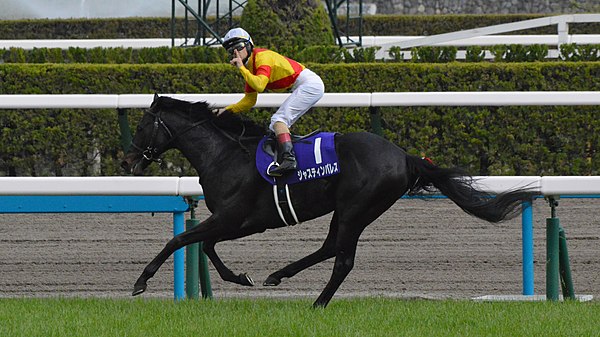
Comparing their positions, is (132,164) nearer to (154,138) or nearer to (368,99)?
(154,138)

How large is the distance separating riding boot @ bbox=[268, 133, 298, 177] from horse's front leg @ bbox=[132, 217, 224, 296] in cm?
34

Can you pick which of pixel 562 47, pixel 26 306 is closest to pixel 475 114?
pixel 562 47

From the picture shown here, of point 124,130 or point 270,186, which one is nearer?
point 270,186

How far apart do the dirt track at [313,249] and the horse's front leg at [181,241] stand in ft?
2.94

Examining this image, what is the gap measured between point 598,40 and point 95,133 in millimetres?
6108

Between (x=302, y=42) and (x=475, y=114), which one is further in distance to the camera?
(x=302, y=42)

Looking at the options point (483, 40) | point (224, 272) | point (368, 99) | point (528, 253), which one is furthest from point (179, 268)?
point (483, 40)

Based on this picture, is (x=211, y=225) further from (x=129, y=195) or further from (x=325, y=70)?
(x=325, y=70)

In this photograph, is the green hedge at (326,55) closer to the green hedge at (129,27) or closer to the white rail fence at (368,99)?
the white rail fence at (368,99)

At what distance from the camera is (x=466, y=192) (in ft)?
17.8

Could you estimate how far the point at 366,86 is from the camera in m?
9.43

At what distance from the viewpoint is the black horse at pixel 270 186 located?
5.21m

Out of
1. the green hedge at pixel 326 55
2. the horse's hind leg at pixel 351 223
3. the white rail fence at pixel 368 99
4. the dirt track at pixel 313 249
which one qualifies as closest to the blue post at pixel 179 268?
the dirt track at pixel 313 249

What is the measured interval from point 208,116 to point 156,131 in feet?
0.84
